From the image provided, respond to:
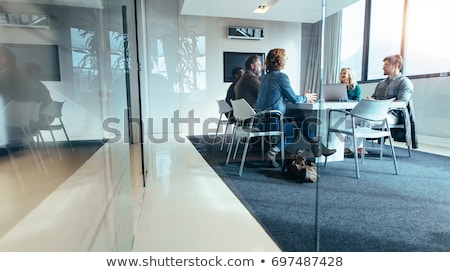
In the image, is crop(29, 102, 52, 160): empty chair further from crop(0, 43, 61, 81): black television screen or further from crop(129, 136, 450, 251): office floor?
crop(129, 136, 450, 251): office floor

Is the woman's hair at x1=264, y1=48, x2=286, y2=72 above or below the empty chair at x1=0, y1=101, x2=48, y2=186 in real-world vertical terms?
above

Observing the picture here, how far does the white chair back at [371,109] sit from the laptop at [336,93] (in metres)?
0.47

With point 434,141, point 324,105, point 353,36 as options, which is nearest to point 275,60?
point 324,105

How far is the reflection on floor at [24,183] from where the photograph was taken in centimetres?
100

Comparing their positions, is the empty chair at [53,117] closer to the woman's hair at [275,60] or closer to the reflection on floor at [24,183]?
the reflection on floor at [24,183]

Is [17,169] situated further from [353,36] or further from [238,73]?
[353,36]

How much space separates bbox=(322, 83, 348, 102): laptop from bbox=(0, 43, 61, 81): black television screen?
8.79ft

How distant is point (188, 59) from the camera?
17.2 ft

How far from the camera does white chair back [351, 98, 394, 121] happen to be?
8.27 feet

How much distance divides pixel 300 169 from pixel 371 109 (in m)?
0.89

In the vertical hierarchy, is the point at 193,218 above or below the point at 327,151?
below

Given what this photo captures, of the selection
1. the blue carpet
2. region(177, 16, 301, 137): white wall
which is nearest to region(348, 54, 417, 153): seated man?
the blue carpet

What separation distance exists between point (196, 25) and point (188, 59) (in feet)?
2.25

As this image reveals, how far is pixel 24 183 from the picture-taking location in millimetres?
1096
